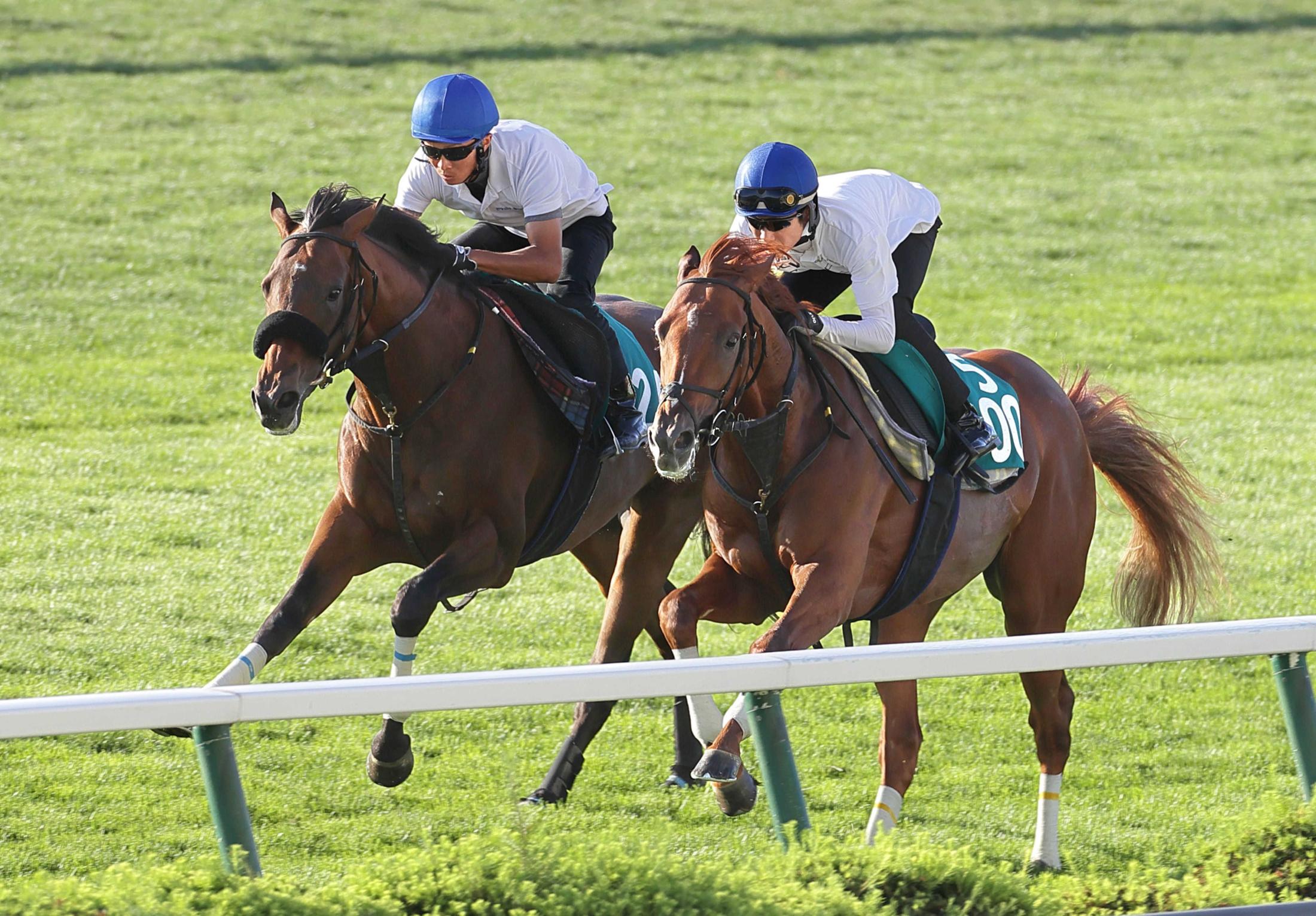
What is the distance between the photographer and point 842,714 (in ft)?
22.7

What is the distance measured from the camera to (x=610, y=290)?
1490 centimetres

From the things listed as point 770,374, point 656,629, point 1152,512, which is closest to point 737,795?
point 770,374

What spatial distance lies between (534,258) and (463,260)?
0.94ft

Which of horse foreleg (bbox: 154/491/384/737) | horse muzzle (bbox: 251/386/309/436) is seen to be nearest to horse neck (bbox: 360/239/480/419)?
horse foreleg (bbox: 154/491/384/737)

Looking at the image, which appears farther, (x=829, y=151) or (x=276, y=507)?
(x=829, y=151)

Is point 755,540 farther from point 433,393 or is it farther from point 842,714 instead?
point 842,714

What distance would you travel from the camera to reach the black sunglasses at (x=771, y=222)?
16.3ft


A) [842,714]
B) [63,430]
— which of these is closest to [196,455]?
[63,430]

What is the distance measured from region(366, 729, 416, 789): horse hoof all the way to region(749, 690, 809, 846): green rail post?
6.48ft

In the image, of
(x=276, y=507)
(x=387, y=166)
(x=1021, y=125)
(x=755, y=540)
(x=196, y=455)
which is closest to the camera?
(x=755, y=540)

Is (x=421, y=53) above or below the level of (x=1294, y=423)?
above

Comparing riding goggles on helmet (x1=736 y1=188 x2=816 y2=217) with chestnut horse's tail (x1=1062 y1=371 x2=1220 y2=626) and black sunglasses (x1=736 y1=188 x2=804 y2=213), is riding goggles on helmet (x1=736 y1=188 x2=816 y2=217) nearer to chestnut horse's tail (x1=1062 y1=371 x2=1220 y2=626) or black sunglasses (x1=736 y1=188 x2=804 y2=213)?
black sunglasses (x1=736 y1=188 x2=804 y2=213)

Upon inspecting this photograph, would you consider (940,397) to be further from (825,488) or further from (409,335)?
(409,335)

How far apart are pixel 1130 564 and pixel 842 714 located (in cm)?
132
